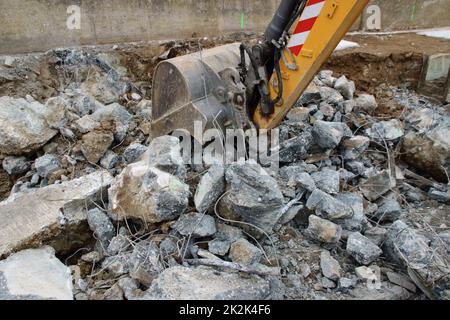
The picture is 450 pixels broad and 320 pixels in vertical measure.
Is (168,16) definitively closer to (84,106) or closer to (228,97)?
(84,106)

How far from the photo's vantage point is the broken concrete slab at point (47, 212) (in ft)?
7.42

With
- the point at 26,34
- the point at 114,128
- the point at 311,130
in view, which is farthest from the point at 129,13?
the point at 311,130

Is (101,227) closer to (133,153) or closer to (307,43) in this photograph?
(133,153)

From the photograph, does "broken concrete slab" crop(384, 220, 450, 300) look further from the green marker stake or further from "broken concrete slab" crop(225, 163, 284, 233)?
the green marker stake

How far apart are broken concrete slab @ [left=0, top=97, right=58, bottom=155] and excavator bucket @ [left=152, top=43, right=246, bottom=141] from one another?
118 cm

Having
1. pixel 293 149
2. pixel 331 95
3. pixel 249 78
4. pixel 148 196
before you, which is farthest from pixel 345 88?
pixel 148 196

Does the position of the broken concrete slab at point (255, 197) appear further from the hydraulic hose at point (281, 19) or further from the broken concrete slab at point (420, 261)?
the hydraulic hose at point (281, 19)

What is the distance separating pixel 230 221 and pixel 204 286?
1.76 ft

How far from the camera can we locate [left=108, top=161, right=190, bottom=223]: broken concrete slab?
222 cm

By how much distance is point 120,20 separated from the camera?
4.61 m

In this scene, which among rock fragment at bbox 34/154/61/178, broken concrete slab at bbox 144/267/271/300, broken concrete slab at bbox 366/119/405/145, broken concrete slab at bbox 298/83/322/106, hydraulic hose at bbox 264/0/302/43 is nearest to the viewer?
broken concrete slab at bbox 144/267/271/300

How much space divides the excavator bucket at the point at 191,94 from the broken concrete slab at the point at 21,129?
118cm

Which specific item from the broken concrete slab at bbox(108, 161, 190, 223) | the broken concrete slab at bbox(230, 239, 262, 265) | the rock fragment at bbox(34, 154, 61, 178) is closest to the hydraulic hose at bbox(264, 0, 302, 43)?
the broken concrete slab at bbox(108, 161, 190, 223)

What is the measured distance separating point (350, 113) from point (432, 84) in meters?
1.49
